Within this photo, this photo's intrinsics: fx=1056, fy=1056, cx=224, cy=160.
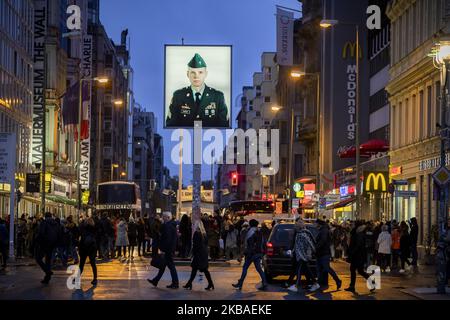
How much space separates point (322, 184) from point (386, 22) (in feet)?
63.5

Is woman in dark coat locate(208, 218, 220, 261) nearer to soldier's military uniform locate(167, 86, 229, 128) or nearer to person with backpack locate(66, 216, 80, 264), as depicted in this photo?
soldier's military uniform locate(167, 86, 229, 128)

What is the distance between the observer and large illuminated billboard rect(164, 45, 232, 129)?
44.7 m

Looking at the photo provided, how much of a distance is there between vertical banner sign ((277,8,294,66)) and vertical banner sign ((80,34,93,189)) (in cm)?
1741

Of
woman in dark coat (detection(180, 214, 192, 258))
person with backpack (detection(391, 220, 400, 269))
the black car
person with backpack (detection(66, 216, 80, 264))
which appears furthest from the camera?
woman in dark coat (detection(180, 214, 192, 258))

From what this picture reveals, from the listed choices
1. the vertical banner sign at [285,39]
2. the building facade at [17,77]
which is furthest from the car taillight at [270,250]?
the vertical banner sign at [285,39]

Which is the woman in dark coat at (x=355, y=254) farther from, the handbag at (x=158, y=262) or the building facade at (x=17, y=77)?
the building facade at (x=17, y=77)

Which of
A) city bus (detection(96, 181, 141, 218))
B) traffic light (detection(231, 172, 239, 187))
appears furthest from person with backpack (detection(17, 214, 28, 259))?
traffic light (detection(231, 172, 239, 187))

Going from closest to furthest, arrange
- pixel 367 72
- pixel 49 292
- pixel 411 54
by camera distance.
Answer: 1. pixel 49 292
2. pixel 411 54
3. pixel 367 72

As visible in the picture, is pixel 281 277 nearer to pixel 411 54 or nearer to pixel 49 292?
pixel 49 292

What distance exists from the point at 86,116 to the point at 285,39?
18947 millimetres

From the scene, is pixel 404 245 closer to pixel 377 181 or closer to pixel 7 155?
pixel 377 181

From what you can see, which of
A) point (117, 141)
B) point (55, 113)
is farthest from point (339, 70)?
point (117, 141)

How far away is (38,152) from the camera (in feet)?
237

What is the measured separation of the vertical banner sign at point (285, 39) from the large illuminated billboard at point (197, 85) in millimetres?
49703
